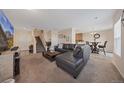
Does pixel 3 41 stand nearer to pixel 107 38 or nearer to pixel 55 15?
pixel 55 15

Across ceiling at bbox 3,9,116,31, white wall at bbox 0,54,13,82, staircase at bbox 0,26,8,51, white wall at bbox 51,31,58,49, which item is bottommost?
white wall at bbox 0,54,13,82

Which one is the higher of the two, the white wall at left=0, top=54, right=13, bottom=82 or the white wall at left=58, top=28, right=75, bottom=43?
the white wall at left=58, top=28, right=75, bottom=43

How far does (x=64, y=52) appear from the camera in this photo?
4.71 m

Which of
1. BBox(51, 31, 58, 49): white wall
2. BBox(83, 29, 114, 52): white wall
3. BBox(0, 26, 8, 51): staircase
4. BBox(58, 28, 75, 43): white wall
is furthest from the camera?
BBox(51, 31, 58, 49): white wall

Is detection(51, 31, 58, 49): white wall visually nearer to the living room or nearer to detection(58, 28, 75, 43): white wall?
the living room

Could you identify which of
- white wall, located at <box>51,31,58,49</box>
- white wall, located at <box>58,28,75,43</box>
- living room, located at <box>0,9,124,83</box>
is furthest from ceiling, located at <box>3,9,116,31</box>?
white wall, located at <box>51,31,58,49</box>

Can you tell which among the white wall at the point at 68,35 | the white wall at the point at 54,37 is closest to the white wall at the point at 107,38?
the white wall at the point at 68,35

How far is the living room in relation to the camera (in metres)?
2.36

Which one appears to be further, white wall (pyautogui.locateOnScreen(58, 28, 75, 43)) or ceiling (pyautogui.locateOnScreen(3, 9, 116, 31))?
white wall (pyautogui.locateOnScreen(58, 28, 75, 43))

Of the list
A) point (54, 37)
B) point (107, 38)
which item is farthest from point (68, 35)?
point (107, 38)

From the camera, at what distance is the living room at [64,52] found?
92.9 inches

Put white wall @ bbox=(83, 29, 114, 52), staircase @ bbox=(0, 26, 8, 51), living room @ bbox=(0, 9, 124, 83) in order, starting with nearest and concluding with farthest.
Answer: staircase @ bbox=(0, 26, 8, 51) < living room @ bbox=(0, 9, 124, 83) < white wall @ bbox=(83, 29, 114, 52)
